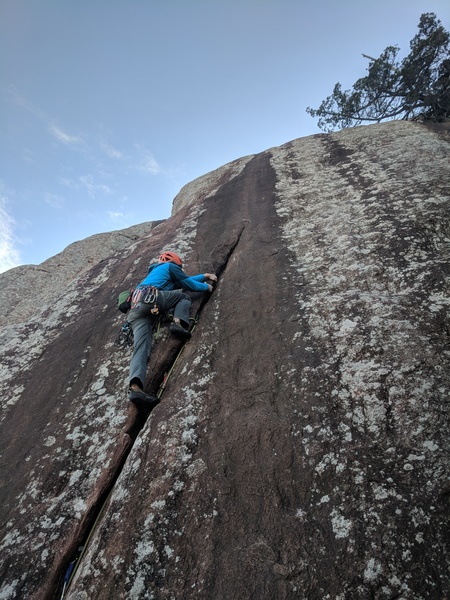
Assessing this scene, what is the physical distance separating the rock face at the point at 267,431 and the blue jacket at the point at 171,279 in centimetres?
42

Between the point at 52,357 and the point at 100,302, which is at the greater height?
the point at 100,302

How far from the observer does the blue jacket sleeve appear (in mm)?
6676

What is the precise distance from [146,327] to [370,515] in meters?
4.30

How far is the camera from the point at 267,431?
158 inches

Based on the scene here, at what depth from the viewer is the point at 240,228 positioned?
8367 millimetres

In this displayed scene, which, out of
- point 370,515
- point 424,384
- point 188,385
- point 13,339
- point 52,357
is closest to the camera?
point 370,515

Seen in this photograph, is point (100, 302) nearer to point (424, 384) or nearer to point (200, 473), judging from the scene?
point (200, 473)

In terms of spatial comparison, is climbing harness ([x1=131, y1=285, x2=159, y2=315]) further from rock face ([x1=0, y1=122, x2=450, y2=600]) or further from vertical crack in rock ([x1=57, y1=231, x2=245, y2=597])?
vertical crack in rock ([x1=57, y1=231, x2=245, y2=597])

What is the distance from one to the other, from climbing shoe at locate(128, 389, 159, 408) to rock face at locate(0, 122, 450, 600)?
0.18 meters

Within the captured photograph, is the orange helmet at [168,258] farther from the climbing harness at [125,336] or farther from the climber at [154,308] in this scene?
the climbing harness at [125,336]

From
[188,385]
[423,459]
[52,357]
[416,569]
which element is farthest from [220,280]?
[416,569]

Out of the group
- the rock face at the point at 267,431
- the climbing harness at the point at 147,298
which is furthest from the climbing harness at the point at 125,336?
the climbing harness at the point at 147,298

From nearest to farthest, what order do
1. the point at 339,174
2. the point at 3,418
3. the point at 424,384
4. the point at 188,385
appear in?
the point at 424,384 → the point at 188,385 → the point at 3,418 → the point at 339,174

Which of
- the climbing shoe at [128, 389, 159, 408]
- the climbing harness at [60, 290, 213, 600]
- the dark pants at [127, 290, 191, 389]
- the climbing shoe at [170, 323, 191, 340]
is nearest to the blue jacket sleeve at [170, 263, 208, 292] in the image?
the dark pants at [127, 290, 191, 389]
